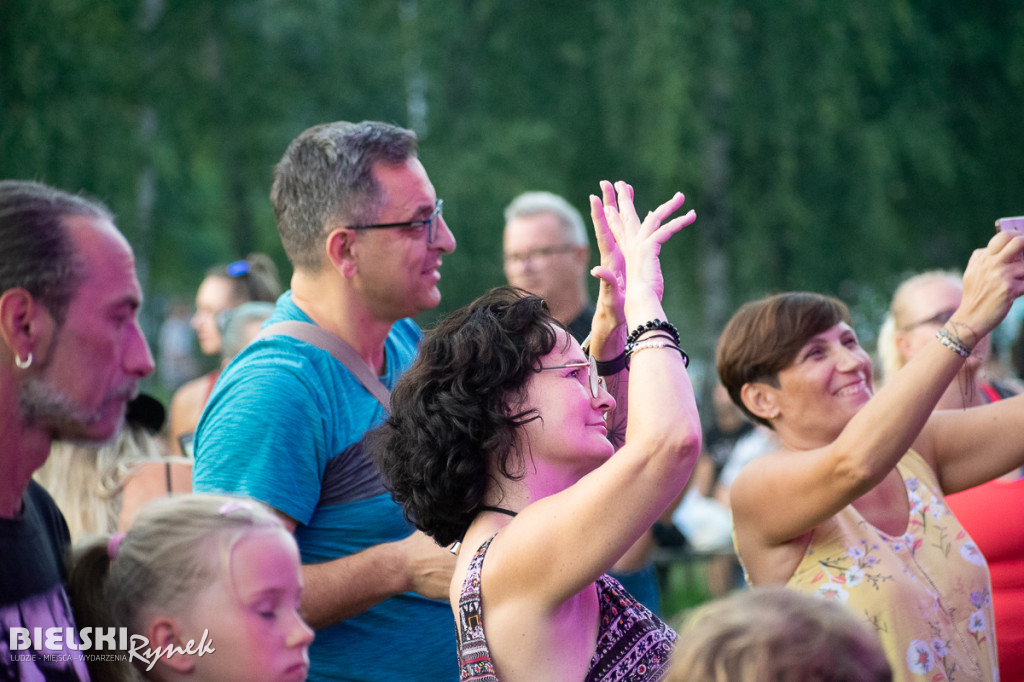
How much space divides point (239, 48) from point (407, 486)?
13.2m

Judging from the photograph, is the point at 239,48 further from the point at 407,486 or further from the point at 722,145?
the point at 407,486

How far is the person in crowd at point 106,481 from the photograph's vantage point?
349 centimetres

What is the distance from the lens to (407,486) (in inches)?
84.0

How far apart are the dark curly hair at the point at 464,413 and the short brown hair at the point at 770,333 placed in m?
0.91

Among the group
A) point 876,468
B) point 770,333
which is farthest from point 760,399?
point 876,468

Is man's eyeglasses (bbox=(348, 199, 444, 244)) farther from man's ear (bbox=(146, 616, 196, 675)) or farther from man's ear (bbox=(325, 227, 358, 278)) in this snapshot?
man's ear (bbox=(146, 616, 196, 675))

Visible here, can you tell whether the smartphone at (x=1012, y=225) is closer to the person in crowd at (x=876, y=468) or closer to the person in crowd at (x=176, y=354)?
A: the person in crowd at (x=876, y=468)

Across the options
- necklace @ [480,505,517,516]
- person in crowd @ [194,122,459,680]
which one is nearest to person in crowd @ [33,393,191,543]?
person in crowd @ [194,122,459,680]

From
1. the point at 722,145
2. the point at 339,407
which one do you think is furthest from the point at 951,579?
the point at 722,145

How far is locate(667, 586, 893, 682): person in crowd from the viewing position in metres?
1.41

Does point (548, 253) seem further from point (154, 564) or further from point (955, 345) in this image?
point (154, 564)

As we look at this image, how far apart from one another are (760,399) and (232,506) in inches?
63.7

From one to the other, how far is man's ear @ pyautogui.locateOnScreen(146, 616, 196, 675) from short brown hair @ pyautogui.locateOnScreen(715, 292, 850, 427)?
69.0 inches

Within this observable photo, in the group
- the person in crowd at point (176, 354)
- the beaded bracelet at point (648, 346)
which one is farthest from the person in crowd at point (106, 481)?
the person in crowd at point (176, 354)
